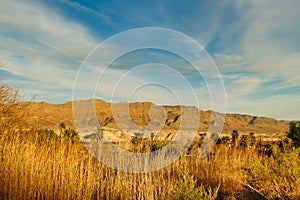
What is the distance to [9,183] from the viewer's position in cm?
562

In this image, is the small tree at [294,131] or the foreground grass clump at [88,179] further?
the small tree at [294,131]

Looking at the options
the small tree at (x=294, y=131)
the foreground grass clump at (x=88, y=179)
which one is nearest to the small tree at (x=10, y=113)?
the foreground grass clump at (x=88, y=179)

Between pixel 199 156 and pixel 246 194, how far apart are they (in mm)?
3518

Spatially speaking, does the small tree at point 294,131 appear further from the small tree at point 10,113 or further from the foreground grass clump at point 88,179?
the small tree at point 10,113

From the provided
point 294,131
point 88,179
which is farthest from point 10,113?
point 294,131

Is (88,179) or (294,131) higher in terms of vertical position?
(294,131)

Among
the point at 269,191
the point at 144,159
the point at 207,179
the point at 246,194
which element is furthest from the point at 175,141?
the point at 269,191

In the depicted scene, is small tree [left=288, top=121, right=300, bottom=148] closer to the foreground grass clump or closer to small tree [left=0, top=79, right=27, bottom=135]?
the foreground grass clump

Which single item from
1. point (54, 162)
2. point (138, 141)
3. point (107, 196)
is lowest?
point (107, 196)

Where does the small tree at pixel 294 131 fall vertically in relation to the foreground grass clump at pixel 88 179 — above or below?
above

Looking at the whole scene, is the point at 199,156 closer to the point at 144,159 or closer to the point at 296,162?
the point at 144,159

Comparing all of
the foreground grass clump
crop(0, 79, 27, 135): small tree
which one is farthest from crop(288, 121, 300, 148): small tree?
crop(0, 79, 27, 135): small tree

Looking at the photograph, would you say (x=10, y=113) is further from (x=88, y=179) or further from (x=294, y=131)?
(x=294, y=131)

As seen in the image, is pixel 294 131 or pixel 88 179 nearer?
pixel 88 179
